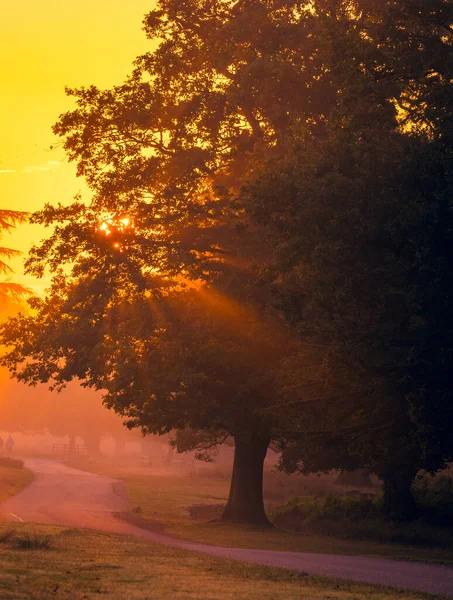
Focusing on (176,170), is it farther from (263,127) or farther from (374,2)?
(374,2)

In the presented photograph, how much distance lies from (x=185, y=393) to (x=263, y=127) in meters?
9.08

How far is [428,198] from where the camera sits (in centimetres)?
1688

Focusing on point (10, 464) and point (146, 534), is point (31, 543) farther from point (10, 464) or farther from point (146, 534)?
point (10, 464)

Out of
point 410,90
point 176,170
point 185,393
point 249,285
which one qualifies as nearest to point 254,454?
point 185,393

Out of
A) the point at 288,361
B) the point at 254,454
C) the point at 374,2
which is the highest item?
the point at 374,2

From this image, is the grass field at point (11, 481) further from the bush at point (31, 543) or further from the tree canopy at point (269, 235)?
the bush at point (31, 543)

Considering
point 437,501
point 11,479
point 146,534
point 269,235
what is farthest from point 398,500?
point 11,479

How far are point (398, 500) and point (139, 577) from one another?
1975 centimetres

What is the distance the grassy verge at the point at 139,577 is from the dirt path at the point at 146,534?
133cm

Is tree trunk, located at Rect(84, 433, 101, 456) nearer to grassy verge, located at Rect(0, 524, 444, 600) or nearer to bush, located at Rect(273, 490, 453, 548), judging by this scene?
bush, located at Rect(273, 490, 453, 548)

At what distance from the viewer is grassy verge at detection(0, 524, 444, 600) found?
34.8 ft

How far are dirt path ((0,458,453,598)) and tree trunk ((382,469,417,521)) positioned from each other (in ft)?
32.0

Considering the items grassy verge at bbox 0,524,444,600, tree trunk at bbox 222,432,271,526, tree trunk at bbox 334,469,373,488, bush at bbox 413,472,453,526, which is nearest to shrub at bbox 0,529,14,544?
grassy verge at bbox 0,524,444,600

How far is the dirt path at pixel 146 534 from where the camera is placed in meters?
15.0
